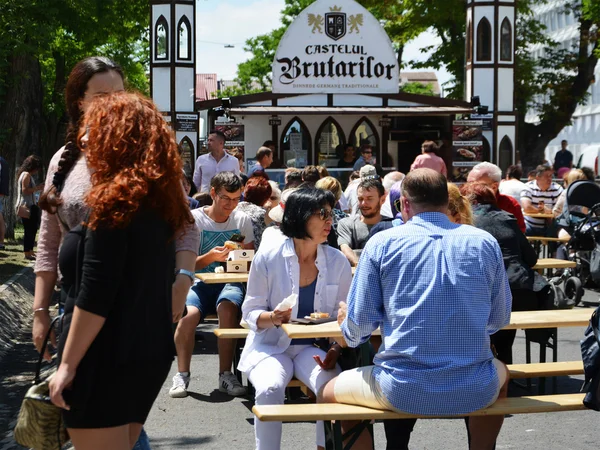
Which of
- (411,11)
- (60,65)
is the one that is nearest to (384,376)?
(60,65)

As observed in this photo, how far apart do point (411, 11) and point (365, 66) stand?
14.6m

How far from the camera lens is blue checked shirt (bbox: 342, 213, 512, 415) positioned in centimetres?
448

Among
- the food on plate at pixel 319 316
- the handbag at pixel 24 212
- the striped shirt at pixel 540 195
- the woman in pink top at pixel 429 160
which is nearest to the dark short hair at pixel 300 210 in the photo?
the food on plate at pixel 319 316

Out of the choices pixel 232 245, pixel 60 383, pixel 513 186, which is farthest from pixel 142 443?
pixel 513 186

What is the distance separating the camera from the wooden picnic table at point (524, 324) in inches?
222

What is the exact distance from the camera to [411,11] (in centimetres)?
4181

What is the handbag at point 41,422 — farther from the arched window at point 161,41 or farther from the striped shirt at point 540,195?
the arched window at point 161,41

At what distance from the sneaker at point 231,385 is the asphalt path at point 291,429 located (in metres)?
0.07

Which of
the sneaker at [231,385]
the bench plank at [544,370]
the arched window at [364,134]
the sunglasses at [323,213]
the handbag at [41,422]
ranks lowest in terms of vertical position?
the sneaker at [231,385]

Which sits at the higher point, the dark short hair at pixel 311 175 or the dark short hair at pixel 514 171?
the dark short hair at pixel 514 171

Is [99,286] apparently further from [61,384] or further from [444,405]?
[444,405]

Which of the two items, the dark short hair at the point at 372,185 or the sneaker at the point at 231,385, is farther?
the dark short hair at the point at 372,185

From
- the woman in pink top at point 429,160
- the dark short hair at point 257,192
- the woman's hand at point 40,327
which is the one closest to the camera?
the woman's hand at point 40,327

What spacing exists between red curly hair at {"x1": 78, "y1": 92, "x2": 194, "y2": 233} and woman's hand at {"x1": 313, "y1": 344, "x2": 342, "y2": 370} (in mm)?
2281
